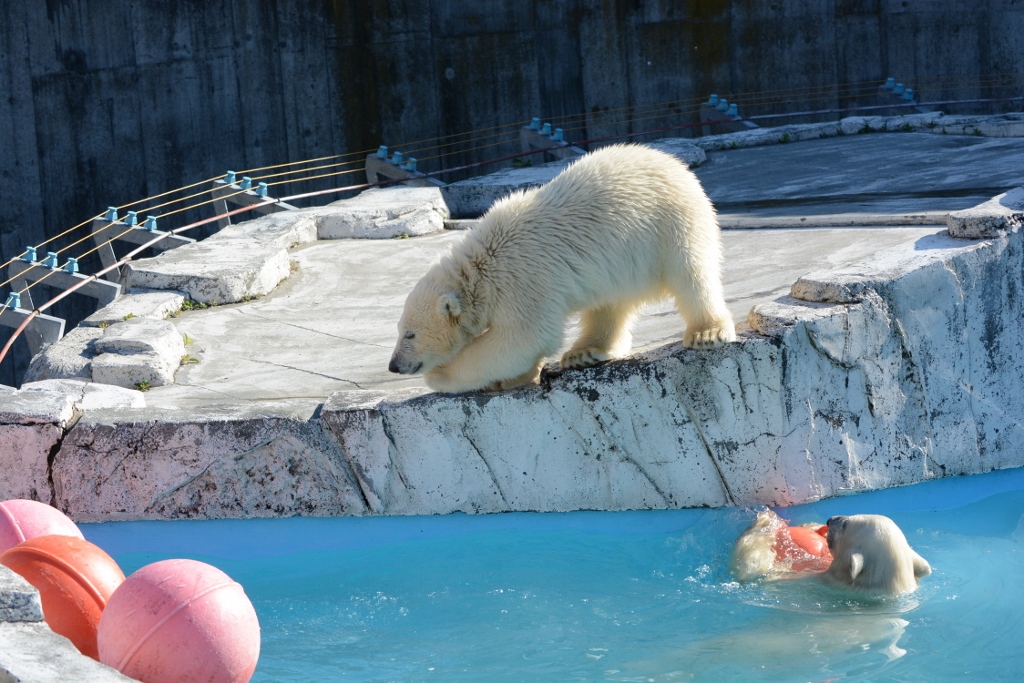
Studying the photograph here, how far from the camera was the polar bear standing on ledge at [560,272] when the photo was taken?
4.56 metres

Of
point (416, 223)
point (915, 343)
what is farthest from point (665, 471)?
point (416, 223)

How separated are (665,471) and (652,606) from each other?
27.2 inches

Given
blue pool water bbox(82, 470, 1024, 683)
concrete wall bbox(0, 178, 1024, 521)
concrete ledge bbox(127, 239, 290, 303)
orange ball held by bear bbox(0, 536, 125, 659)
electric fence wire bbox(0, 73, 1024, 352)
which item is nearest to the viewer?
orange ball held by bear bbox(0, 536, 125, 659)

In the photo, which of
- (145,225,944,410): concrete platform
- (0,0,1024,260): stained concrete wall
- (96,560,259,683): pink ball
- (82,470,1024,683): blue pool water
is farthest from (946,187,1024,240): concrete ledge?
(0,0,1024,260): stained concrete wall

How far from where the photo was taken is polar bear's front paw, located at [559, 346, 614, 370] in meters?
4.87

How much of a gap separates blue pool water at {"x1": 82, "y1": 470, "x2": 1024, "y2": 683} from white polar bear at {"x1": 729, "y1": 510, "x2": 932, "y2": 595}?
0.06m

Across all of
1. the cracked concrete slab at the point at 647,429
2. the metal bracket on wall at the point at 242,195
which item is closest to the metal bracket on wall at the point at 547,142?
the metal bracket on wall at the point at 242,195

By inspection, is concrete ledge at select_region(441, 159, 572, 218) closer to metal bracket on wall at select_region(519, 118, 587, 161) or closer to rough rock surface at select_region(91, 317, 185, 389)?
metal bracket on wall at select_region(519, 118, 587, 161)

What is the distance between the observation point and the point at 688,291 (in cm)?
461

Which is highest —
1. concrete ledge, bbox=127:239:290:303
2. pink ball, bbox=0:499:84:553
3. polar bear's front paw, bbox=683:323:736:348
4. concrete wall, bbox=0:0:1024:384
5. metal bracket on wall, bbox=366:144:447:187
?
concrete wall, bbox=0:0:1024:384

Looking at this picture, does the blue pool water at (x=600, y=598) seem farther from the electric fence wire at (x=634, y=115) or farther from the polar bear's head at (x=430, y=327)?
the electric fence wire at (x=634, y=115)

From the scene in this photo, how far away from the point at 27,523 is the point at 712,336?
2.65 metres

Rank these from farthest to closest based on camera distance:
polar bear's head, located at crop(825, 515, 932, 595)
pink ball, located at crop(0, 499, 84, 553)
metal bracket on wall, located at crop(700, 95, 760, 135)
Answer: metal bracket on wall, located at crop(700, 95, 760, 135)
polar bear's head, located at crop(825, 515, 932, 595)
pink ball, located at crop(0, 499, 84, 553)

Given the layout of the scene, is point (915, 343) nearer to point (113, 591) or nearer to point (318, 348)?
point (318, 348)
